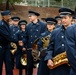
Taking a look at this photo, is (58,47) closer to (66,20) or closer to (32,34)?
(66,20)

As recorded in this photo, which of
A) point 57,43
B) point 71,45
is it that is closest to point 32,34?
point 57,43

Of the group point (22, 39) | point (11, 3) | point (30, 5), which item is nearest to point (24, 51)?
point (22, 39)

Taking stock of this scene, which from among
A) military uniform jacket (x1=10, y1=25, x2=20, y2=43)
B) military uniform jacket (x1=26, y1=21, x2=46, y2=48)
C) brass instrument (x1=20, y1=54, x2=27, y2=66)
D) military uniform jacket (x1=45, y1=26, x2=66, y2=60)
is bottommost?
brass instrument (x1=20, y1=54, x2=27, y2=66)

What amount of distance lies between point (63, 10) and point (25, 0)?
122 ft

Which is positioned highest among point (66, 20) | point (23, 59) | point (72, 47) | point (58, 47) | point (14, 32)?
point (66, 20)

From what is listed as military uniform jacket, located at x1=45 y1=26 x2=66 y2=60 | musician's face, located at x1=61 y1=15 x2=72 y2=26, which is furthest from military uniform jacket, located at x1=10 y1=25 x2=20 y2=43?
musician's face, located at x1=61 y1=15 x2=72 y2=26

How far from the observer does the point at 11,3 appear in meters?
38.7

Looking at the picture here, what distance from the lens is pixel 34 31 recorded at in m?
10.9

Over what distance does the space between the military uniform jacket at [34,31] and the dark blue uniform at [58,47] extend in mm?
3028

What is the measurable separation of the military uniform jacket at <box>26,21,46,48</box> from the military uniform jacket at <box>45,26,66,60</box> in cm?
302

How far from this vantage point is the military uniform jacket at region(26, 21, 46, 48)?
1078 cm

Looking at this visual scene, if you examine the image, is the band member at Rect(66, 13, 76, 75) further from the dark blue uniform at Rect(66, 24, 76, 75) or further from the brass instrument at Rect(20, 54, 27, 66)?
the brass instrument at Rect(20, 54, 27, 66)

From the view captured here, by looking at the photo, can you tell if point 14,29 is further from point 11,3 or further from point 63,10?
point 11,3

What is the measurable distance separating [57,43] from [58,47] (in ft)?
0.29
